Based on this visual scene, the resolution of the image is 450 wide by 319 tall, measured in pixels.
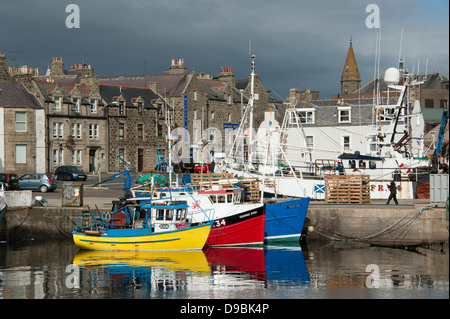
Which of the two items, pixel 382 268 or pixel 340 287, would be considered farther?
pixel 382 268

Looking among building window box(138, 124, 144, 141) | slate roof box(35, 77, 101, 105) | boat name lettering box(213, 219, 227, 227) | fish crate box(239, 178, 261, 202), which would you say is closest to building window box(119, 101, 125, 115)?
building window box(138, 124, 144, 141)

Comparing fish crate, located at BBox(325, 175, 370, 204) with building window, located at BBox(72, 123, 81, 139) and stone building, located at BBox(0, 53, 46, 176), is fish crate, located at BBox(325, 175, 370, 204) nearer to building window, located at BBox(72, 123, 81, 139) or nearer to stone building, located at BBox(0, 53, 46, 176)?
stone building, located at BBox(0, 53, 46, 176)

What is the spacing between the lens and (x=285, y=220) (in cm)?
2948

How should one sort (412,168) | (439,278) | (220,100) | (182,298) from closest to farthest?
(182,298)
(439,278)
(412,168)
(220,100)

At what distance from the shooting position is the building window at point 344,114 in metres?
51.3

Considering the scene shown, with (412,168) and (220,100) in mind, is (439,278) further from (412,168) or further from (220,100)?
→ (220,100)

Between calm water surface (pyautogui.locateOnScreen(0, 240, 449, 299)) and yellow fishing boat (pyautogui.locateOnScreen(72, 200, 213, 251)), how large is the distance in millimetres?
426

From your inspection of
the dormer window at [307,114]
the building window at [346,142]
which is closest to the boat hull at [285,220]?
the building window at [346,142]

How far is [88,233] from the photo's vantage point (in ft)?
92.5

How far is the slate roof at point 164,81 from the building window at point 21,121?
18167mm

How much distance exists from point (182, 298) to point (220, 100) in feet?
184

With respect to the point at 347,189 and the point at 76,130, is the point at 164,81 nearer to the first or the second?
the point at 76,130

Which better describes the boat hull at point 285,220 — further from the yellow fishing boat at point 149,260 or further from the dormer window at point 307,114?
the dormer window at point 307,114
